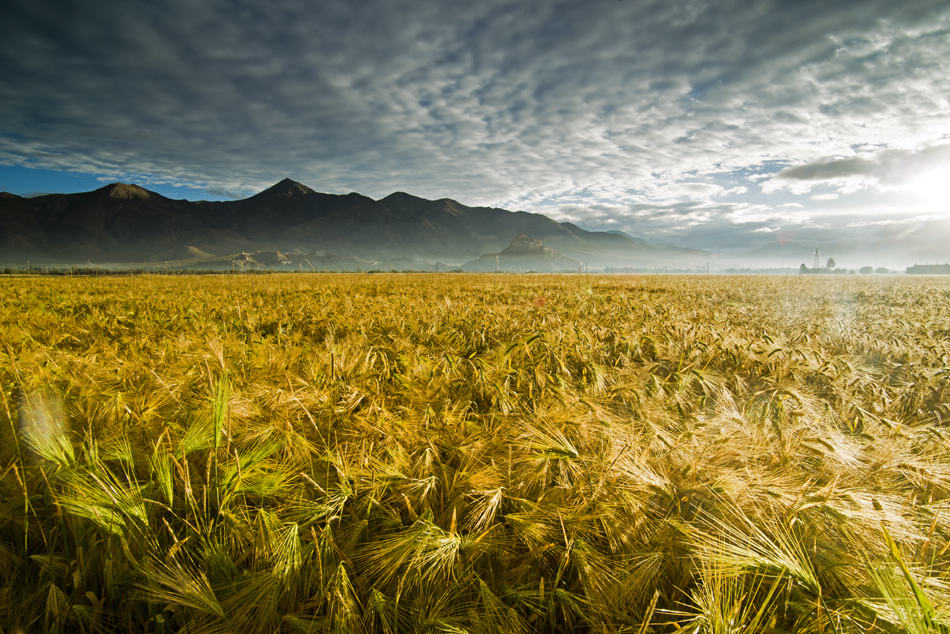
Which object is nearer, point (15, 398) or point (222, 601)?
point (222, 601)

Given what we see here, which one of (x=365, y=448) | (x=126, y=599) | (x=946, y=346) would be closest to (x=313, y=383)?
(x=365, y=448)

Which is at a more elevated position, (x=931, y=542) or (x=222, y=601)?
(x=931, y=542)

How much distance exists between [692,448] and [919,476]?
0.83m

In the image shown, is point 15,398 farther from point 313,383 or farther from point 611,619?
point 611,619

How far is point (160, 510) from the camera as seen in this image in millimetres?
1385

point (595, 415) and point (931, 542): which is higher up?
point (595, 415)

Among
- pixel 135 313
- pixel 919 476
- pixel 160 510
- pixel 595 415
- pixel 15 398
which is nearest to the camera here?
pixel 160 510

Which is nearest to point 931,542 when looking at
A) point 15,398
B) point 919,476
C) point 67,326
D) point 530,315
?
point 919,476

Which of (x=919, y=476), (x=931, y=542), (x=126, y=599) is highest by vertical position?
(x=919, y=476)

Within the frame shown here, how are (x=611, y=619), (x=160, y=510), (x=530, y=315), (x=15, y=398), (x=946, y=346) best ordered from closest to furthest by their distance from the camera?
1. (x=611, y=619)
2. (x=160, y=510)
3. (x=15, y=398)
4. (x=946, y=346)
5. (x=530, y=315)

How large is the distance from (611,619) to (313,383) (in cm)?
212

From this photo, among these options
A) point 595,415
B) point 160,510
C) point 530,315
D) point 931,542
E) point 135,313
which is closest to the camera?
point 931,542

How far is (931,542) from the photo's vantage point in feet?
4.15

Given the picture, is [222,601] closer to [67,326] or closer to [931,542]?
[931,542]
